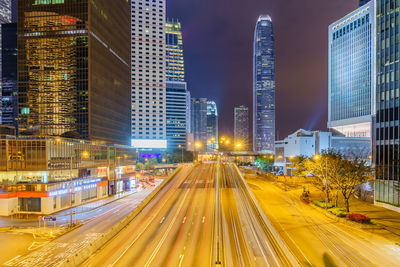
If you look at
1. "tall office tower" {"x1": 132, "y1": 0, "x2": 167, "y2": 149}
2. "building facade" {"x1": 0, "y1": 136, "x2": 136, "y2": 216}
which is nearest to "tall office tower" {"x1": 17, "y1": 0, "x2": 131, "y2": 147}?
"building facade" {"x1": 0, "y1": 136, "x2": 136, "y2": 216}

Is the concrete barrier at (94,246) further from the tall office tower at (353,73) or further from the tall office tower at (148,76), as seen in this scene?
the tall office tower at (353,73)

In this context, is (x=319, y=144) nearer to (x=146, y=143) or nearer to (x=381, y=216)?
(x=381, y=216)

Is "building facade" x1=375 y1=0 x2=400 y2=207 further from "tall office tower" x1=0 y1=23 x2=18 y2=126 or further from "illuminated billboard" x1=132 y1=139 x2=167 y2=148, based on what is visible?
"tall office tower" x1=0 y1=23 x2=18 y2=126

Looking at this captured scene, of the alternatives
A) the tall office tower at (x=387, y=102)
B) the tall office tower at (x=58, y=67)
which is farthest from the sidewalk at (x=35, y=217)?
the tall office tower at (x=387, y=102)

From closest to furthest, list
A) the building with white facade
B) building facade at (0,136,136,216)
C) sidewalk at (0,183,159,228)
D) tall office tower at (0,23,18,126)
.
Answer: sidewalk at (0,183,159,228), building facade at (0,136,136,216), the building with white facade, tall office tower at (0,23,18,126)

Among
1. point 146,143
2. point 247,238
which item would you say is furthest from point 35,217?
point 146,143

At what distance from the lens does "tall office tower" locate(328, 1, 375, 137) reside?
484 feet

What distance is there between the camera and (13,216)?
41719 millimetres

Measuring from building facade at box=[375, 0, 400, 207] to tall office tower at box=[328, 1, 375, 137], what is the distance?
10404 cm

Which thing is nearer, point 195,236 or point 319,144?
point 195,236

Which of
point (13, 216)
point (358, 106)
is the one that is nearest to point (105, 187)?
point (13, 216)

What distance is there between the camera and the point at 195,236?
28109 mm

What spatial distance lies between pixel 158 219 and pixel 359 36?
168016mm

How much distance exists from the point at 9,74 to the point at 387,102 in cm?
20991
